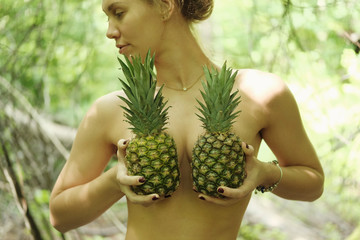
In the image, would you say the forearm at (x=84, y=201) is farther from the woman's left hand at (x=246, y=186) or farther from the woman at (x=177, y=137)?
the woman's left hand at (x=246, y=186)

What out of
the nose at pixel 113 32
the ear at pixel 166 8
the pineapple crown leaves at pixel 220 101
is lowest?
the pineapple crown leaves at pixel 220 101

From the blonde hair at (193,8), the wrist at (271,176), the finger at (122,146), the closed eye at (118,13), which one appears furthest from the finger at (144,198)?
the blonde hair at (193,8)

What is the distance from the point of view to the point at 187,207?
1607 mm

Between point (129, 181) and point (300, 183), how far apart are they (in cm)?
68

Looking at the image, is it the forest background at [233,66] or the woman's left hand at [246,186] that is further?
the forest background at [233,66]

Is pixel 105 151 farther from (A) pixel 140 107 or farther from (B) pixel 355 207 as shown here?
(B) pixel 355 207

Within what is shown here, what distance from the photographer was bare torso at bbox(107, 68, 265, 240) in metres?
1.60

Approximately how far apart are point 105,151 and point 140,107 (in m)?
0.44

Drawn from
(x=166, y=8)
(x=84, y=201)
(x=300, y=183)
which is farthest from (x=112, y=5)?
(x=300, y=183)

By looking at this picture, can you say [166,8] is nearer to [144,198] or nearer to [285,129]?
[285,129]

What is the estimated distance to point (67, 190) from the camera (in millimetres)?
1754

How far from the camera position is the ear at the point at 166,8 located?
1.75 meters

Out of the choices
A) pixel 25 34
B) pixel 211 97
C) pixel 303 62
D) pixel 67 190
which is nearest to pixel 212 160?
pixel 211 97

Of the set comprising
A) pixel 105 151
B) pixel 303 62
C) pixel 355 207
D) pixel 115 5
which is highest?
pixel 115 5
